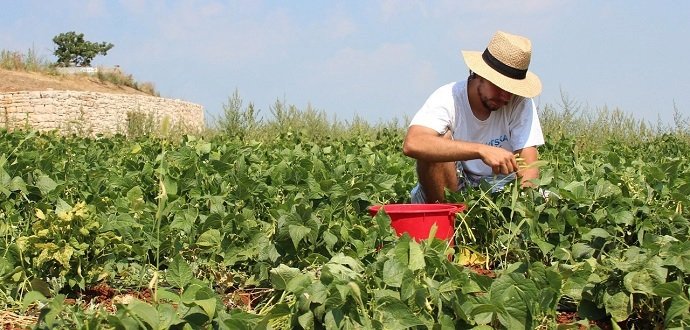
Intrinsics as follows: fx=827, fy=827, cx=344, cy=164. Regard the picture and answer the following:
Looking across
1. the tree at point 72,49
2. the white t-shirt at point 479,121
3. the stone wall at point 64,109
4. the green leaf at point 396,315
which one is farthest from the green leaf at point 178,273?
the tree at point 72,49

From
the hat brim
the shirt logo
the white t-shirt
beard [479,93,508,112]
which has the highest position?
the hat brim

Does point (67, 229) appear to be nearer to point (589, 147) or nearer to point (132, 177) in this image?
point (132, 177)

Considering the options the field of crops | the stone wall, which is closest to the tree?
the stone wall

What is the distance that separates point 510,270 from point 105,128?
820 inches

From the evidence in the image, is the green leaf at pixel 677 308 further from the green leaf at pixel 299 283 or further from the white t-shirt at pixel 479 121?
the white t-shirt at pixel 479 121

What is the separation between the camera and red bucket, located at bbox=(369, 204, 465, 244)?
3.12 m

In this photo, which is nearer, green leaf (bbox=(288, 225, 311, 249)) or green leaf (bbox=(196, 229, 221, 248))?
green leaf (bbox=(288, 225, 311, 249))

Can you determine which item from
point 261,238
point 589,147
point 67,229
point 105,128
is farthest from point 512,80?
point 105,128

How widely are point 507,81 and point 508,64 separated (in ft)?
0.30

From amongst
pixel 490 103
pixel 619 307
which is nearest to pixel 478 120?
pixel 490 103

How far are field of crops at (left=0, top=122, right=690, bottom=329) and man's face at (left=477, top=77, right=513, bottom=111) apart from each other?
46cm

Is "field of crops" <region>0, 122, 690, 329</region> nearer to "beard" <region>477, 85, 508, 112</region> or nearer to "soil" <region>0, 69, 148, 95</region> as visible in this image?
"beard" <region>477, 85, 508, 112</region>

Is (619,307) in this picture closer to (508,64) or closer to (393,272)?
(393,272)

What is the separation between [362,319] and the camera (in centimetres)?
194
